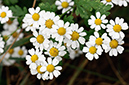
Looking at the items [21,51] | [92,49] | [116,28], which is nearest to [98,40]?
[92,49]

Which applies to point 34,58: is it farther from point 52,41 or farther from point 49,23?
point 49,23

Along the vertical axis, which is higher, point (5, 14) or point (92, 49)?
point (5, 14)

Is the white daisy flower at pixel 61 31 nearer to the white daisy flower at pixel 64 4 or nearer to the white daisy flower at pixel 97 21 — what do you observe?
the white daisy flower at pixel 97 21

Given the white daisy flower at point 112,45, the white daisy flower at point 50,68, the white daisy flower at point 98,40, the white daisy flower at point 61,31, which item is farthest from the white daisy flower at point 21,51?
the white daisy flower at point 112,45

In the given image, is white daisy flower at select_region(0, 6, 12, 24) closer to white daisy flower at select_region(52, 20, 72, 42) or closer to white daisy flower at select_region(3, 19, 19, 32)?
white daisy flower at select_region(3, 19, 19, 32)

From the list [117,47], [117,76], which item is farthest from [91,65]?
[117,47]

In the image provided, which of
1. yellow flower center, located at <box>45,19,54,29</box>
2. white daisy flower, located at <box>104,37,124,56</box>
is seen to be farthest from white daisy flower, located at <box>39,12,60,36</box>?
white daisy flower, located at <box>104,37,124,56</box>
